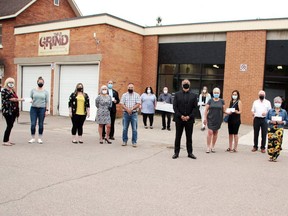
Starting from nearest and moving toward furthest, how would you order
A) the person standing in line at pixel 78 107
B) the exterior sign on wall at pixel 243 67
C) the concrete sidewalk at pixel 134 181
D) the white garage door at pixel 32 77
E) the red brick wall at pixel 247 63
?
the concrete sidewalk at pixel 134 181 → the person standing in line at pixel 78 107 → the red brick wall at pixel 247 63 → the exterior sign on wall at pixel 243 67 → the white garage door at pixel 32 77

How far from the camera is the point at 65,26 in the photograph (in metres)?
17.6

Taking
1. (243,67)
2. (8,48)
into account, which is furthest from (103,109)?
(8,48)

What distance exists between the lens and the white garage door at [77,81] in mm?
16656

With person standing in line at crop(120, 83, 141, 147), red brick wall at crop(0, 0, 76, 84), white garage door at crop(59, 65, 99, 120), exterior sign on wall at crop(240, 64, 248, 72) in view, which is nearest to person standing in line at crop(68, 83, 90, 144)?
person standing in line at crop(120, 83, 141, 147)

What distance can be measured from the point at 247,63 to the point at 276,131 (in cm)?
816

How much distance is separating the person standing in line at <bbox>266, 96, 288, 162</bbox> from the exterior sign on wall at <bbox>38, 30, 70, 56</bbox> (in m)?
12.3

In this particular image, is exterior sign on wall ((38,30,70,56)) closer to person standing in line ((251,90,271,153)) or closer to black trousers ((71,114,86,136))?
black trousers ((71,114,86,136))

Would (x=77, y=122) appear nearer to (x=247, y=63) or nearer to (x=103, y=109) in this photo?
(x=103, y=109)

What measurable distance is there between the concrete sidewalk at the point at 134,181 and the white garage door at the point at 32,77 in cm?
991

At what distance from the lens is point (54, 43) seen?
18328mm

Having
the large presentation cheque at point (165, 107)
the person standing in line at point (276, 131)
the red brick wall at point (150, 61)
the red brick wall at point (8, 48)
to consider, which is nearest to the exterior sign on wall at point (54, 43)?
the red brick wall at point (8, 48)

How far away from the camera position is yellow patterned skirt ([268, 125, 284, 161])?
8070 mm

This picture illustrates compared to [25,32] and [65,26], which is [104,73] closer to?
[65,26]

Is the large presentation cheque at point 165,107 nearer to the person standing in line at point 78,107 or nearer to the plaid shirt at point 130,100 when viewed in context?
the plaid shirt at point 130,100
